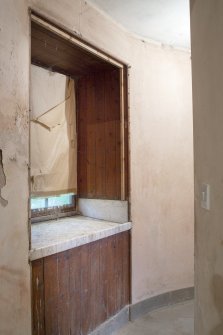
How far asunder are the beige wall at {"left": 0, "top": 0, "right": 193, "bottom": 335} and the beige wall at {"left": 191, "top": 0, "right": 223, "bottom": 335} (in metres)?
0.90

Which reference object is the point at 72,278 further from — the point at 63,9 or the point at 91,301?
the point at 63,9

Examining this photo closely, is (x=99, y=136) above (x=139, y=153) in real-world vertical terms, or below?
above

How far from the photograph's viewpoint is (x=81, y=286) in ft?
6.34

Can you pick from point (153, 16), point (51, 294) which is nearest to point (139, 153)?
point (153, 16)

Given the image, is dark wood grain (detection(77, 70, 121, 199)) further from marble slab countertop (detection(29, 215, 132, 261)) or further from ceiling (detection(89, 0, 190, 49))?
ceiling (detection(89, 0, 190, 49))

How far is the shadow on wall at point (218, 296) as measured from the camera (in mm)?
1065

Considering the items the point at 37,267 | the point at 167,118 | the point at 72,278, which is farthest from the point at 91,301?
the point at 167,118

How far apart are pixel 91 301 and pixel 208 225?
1.21 meters

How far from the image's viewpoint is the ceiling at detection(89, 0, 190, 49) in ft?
6.62

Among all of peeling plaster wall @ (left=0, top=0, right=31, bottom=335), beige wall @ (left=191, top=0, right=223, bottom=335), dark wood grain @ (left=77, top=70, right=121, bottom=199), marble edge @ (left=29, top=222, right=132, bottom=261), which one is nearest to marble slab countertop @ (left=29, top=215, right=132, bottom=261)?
marble edge @ (left=29, top=222, right=132, bottom=261)

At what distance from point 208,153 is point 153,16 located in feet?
4.95

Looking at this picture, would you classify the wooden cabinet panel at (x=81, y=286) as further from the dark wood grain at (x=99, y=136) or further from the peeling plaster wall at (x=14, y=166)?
the dark wood grain at (x=99, y=136)

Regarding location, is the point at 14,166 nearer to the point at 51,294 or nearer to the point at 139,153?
the point at 51,294

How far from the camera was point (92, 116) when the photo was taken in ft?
8.38
